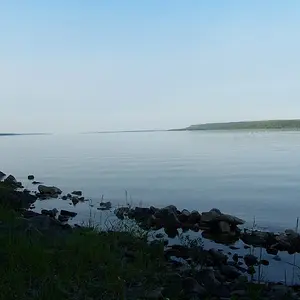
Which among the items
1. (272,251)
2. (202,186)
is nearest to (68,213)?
(272,251)

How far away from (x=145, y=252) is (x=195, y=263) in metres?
1.31

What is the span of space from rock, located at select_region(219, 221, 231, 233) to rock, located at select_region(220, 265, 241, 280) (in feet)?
14.8

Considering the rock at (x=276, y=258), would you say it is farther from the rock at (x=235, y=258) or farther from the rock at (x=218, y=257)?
the rock at (x=218, y=257)

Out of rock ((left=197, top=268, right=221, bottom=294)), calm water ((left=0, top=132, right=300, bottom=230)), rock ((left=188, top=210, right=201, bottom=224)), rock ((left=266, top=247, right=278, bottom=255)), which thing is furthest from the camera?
calm water ((left=0, top=132, right=300, bottom=230))

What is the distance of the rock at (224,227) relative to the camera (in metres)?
14.8

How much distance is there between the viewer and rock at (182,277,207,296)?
7842 millimetres

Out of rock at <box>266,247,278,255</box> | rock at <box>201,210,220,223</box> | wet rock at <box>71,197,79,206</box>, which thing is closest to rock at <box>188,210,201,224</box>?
rock at <box>201,210,220,223</box>

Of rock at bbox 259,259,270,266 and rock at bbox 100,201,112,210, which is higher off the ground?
rock at bbox 100,201,112,210

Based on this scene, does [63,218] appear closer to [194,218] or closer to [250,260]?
[194,218]

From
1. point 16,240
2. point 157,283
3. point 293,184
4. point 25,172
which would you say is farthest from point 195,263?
point 25,172

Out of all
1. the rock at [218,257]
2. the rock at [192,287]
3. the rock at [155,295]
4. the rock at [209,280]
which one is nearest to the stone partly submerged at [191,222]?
the rock at [218,257]

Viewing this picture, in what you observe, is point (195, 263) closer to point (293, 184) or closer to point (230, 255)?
point (230, 255)

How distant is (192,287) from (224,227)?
7.14 meters

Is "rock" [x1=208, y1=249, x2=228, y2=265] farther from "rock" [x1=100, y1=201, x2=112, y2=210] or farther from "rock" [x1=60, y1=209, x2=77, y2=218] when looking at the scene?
"rock" [x1=100, y1=201, x2=112, y2=210]
